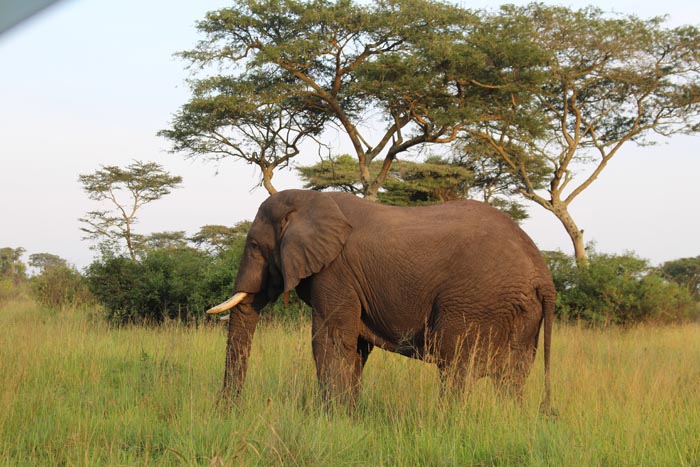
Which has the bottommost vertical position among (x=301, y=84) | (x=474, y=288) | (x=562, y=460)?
(x=562, y=460)

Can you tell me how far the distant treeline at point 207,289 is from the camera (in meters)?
12.2

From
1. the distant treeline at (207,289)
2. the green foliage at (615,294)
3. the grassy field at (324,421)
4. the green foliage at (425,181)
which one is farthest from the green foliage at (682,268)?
the grassy field at (324,421)

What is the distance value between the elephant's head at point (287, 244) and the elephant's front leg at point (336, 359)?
423 millimetres

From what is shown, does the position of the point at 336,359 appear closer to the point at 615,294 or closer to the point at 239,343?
the point at 239,343

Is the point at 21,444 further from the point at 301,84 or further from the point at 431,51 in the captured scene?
the point at 301,84

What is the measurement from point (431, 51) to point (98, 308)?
957cm

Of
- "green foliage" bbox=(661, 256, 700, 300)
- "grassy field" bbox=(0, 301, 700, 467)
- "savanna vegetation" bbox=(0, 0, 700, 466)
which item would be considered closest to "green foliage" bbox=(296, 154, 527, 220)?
"savanna vegetation" bbox=(0, 0, 700, 466)

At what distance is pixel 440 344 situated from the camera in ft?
17.4

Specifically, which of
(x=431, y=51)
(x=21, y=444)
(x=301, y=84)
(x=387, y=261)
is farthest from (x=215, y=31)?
(x=21, y=444)

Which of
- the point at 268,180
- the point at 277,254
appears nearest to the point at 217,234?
the point at 268,180

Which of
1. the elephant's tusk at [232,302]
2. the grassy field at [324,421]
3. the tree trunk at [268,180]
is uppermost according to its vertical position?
the tree trunk at [268,180]

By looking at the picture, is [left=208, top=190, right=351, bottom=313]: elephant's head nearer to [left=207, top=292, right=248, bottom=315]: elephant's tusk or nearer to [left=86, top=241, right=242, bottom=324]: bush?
[left=207, top=292, right=248, bottom=315]: elephant's tusk

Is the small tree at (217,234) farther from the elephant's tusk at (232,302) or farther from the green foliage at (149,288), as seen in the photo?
the elephant's tusk at (232,302)

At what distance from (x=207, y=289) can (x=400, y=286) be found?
24.0 feet
